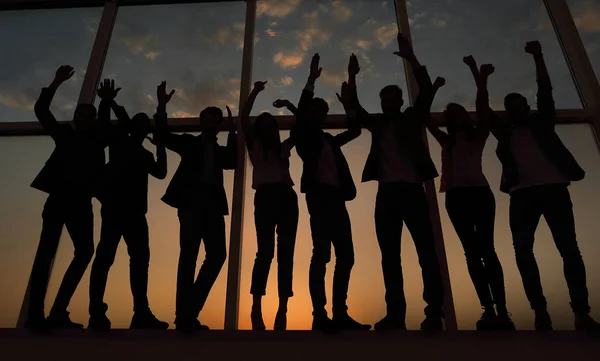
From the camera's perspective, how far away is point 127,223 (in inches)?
79.9

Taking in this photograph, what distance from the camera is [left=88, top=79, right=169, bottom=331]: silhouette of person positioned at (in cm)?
195

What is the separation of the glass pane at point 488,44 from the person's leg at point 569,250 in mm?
1032

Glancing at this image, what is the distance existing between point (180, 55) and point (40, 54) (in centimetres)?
115

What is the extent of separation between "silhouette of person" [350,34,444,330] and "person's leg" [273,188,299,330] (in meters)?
0.42

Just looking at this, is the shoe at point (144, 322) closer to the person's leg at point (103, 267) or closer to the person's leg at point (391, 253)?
the person's leg at point (103, 267)

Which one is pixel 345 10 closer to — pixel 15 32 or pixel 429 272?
pixel 429 272

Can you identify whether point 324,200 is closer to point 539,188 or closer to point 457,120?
point 457,120

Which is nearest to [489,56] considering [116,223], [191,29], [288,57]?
[288,57]

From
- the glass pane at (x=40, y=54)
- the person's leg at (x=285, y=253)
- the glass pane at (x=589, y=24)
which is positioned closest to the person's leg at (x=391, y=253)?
the person's leg at (x=285, y=253)

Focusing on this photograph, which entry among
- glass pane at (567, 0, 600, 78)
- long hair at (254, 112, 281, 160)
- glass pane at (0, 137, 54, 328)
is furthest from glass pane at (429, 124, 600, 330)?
glass pane at (0, 137, 54, 328)

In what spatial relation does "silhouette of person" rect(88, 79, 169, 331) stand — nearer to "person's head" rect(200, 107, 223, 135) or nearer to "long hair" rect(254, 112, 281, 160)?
"person's head" rect(200, 107, 223, 135)

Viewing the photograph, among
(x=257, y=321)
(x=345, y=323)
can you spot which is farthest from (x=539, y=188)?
(x=257, y=321)

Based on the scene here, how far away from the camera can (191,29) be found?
3.31 metres

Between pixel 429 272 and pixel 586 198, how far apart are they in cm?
137
